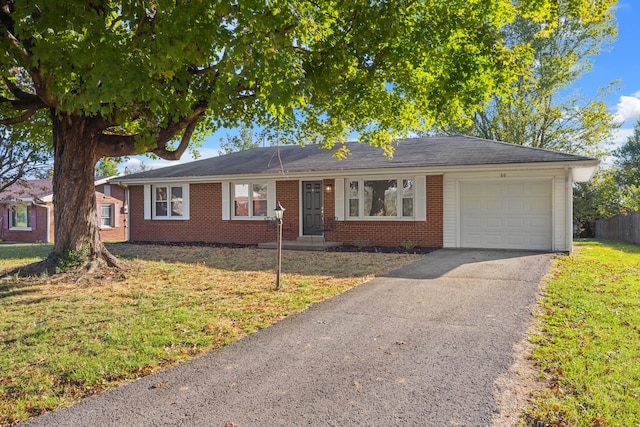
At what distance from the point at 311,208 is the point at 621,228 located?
15.6 metres

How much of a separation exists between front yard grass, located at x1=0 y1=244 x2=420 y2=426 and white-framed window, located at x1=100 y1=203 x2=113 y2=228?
49.9ft

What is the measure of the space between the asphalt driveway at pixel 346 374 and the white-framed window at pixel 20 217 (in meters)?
24.3

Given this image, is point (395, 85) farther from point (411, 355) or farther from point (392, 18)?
point (411, 355)

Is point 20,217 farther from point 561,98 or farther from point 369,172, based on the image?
point 561,98

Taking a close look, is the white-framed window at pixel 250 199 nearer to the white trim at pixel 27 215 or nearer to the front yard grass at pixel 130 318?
the front yard grass at pixel 130 318

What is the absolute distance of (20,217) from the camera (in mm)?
24438

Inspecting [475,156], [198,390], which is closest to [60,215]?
[198,390]

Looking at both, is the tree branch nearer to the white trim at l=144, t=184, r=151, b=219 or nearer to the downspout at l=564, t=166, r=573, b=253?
the white trim at l=144, t=184, r=151, b=219

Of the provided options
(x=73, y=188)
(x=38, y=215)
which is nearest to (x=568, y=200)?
(x=73, y=188)

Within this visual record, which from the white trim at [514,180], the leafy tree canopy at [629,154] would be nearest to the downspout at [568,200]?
the white trim at [514,180]

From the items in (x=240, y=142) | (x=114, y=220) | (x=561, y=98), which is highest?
(x=240, y=142)

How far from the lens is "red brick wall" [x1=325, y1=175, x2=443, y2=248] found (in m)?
13.3

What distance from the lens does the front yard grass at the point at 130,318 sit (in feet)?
12.2

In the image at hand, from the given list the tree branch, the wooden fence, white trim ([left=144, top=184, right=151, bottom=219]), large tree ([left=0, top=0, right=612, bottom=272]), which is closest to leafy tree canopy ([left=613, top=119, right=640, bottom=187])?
the wooden fence
